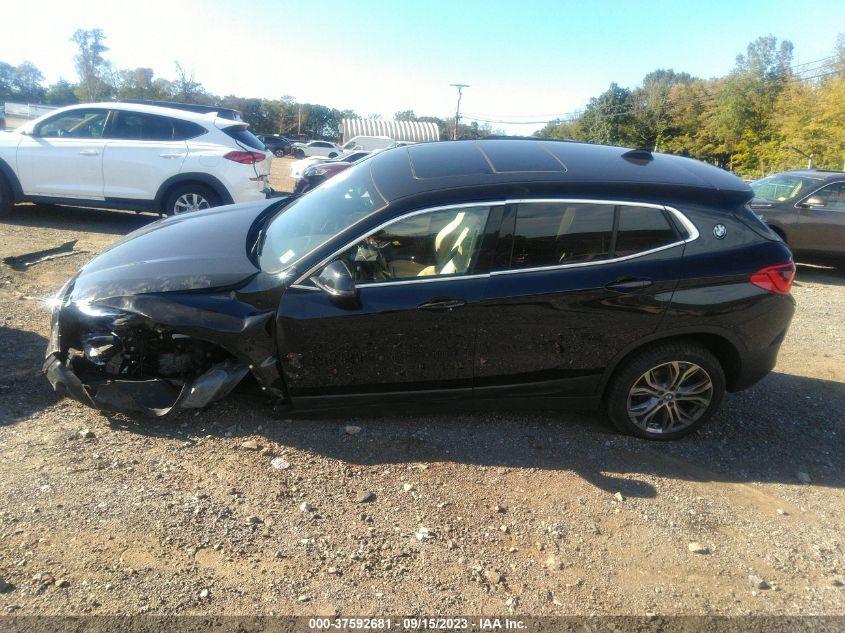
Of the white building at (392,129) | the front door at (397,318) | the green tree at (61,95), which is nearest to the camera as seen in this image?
the front door at (397,318)

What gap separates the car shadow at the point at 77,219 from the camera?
344 inches

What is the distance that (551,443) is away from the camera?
378cm

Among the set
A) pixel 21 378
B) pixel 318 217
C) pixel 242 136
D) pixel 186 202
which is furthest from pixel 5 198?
pixel 318 217

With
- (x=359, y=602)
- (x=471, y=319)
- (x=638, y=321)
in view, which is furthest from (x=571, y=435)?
(x=359, y=602)

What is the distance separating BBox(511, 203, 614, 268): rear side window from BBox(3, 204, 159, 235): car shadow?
722cm

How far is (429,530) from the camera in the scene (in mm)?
2953

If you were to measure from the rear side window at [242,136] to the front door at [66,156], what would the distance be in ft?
6.01

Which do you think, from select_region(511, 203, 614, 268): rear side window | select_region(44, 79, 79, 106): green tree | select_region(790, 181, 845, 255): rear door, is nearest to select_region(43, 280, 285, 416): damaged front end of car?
select_region(511, 203, 614, 268): rear side window

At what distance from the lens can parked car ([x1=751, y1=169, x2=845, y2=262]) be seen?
9.09m

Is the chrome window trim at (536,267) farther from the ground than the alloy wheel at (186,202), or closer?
farther from the ground

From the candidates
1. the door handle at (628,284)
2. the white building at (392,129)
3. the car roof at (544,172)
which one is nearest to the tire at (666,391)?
the door handle at (628,284)

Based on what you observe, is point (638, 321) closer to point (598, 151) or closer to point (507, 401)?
point (507, 401)

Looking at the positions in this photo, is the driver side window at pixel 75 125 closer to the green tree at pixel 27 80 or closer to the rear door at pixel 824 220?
the rear door at pixel 824 220

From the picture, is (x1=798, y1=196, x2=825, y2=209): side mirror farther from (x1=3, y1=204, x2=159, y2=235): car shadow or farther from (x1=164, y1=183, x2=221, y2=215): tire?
(x1=3, y1=204, x2=159, y2=235): car shadow
